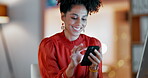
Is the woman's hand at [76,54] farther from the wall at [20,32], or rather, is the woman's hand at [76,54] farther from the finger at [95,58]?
the wall at [20,32]

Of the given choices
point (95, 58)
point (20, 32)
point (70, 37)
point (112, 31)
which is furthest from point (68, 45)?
point (112, 31)

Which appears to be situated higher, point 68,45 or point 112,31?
point 68,45

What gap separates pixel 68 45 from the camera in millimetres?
1039

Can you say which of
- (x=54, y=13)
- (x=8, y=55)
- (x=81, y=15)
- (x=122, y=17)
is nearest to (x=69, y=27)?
(x=81, y=15)

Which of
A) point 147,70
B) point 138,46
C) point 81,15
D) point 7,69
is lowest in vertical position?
point 7,69

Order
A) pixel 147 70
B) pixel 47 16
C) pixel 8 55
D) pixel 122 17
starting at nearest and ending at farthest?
pixel 147 70
pixel 8 55
pixel 122 17
pixel 47 16

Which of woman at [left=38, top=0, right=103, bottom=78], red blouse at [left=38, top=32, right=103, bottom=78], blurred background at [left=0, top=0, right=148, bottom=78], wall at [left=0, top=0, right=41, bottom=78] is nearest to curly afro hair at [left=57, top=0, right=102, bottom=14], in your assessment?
woman at [left=38, top=0, right=103, bottom=78]

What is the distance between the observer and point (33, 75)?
1.13 m

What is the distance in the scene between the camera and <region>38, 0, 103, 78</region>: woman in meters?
1.00

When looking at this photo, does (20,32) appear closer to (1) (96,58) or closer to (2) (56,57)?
(2) (56,57)

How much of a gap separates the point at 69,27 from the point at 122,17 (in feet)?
6.66

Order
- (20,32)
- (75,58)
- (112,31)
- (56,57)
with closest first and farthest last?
(75,58) < (56,57) < (20,32) < (112,31)

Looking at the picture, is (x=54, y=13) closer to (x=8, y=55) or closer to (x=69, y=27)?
(x=8, y=55)

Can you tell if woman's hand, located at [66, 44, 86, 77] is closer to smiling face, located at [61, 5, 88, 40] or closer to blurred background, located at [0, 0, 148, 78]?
smiling face, located at [61, 5, 88, 40]
